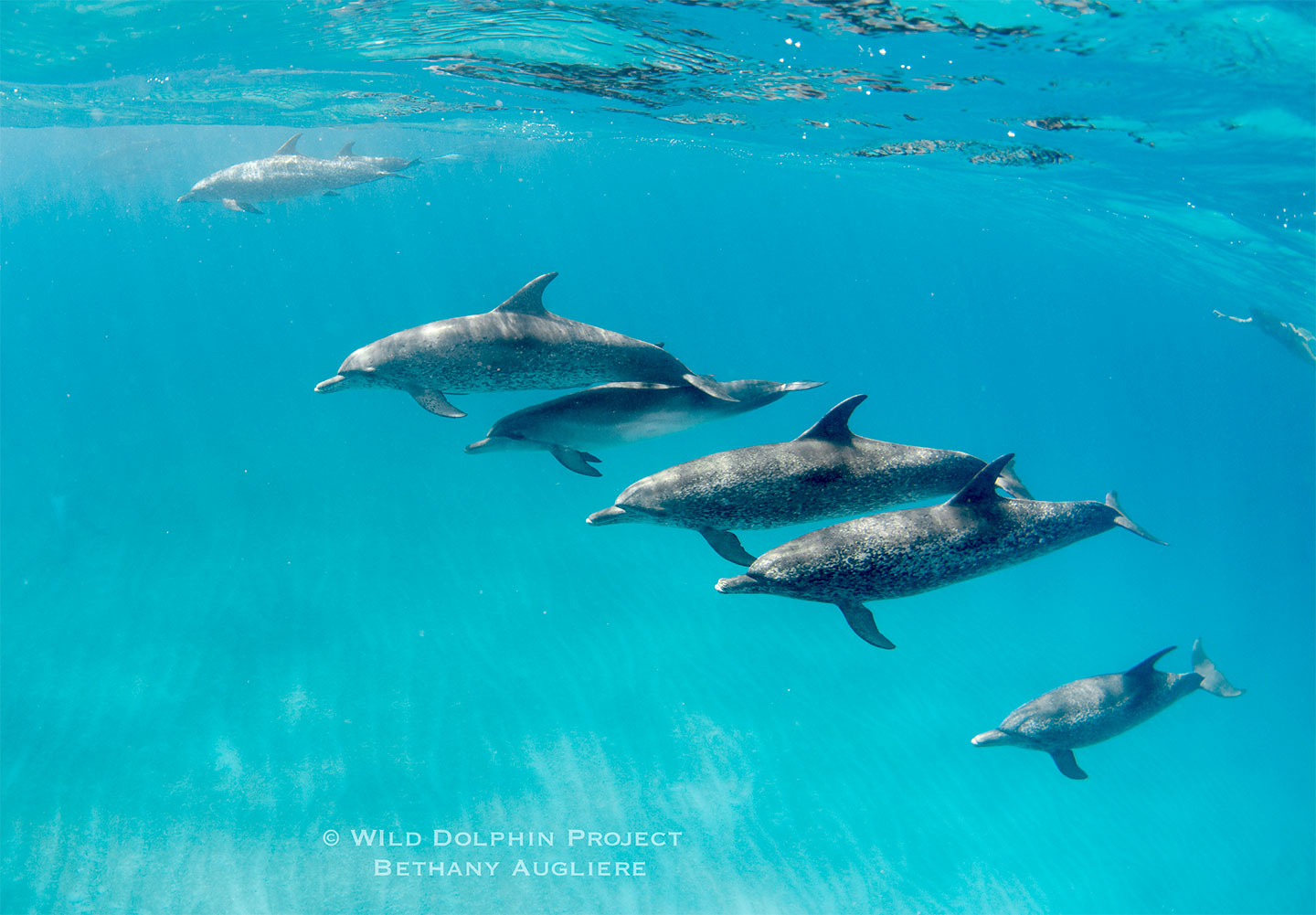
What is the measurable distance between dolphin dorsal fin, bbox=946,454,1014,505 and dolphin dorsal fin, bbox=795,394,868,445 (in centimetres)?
82

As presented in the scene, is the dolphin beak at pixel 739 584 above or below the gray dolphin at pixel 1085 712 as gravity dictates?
above

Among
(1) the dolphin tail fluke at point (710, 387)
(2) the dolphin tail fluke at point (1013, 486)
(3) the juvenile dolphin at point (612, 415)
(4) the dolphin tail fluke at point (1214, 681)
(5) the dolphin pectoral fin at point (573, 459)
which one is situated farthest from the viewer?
(4) the dolphin tail fluke at point (1214, 681)

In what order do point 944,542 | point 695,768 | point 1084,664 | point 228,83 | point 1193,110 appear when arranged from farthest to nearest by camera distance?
point 1084,664 → point 228,83 → point 695,768 → point 1193,110 → point 944,542

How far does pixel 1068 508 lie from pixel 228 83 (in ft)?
76.7

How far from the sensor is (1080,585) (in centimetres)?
2966

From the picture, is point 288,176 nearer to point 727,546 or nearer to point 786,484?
point 727,546

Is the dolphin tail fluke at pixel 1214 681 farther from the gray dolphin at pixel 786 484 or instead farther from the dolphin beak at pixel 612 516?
the dolphin beak at pixel 612 516

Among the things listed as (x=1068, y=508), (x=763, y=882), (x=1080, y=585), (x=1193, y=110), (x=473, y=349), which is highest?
(x=1193, y=110)

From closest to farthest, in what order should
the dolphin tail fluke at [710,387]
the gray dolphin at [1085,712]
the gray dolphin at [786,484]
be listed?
the gray dolphin at [786,484]
the dolphin tail fluke at [710,387]
the gray dolphin at [1085,712]

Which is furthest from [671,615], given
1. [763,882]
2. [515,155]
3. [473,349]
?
[515,155]

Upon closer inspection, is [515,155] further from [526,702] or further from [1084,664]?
[1084,664]

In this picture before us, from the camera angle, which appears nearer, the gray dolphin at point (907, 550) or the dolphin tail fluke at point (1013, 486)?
the gray dolphin at point (907, 550)

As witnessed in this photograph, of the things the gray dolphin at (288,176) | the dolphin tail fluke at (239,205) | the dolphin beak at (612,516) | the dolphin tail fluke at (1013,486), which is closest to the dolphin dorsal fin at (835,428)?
the dolphin beak at (612,516)

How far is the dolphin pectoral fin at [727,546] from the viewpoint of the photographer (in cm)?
438
